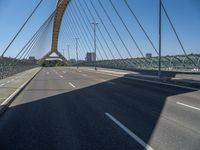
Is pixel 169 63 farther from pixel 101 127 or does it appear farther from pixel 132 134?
pixel 132 134

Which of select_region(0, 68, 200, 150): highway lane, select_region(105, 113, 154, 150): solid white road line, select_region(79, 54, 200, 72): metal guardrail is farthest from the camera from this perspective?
select_region(79, 54, 200, 72): metal guardrail

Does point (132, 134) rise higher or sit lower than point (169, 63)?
higher

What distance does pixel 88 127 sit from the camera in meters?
8.40

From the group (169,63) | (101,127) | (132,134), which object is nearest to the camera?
(132,134)

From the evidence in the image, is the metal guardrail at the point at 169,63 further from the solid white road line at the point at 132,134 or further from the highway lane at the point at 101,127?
the solid white road line at the point at 132,134

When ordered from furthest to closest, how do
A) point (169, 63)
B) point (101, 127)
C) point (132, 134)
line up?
point (169, 63) < point (101, 127) < point (132, 134)

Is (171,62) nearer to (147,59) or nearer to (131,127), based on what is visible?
(147,59)

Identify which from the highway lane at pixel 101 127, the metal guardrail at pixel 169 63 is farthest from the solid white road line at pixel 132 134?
the metal guardrail at pixel 169 63

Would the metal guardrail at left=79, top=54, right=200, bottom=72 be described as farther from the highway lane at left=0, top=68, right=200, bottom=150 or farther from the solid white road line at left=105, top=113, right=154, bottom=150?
the solid white road line at left=105, top=113, right=154, bottom=150

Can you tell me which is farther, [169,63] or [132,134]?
[169,63]

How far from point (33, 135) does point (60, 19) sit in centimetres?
6819

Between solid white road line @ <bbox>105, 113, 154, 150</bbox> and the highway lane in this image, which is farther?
the highway lane

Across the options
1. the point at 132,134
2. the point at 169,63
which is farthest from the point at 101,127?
the point at 169,63

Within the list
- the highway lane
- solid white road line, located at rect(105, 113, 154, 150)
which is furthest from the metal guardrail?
solid white road line, located at rect(105, 113, 154, 150)
